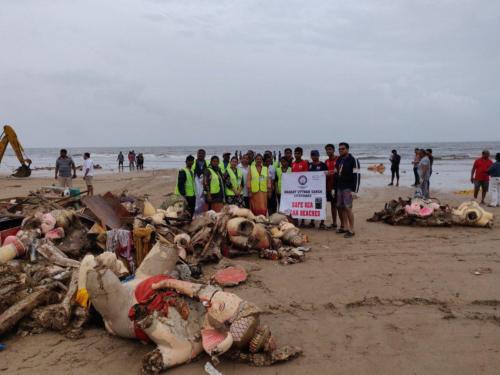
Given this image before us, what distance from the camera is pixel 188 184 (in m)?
8.95

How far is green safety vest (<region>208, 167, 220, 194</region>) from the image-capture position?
874cm

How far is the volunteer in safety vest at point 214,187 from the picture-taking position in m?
8.74

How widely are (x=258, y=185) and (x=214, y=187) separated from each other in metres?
1.02

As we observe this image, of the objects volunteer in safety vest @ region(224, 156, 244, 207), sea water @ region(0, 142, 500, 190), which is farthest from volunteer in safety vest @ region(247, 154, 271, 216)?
sea water @ region(0, 142, 500, 190)

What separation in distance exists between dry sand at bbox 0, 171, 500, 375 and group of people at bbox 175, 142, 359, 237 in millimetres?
1596

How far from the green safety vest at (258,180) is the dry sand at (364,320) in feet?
7.57

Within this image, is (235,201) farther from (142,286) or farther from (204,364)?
(204,364)

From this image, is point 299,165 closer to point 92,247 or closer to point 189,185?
point 189,185

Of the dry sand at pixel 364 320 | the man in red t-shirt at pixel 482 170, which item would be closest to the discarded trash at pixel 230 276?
the dry sand at pixel 364 320

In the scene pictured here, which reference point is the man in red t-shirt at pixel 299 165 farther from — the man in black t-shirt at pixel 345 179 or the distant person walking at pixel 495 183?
the distant person walking at pixel 495 183

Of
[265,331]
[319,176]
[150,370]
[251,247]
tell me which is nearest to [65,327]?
[150,370]

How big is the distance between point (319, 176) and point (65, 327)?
6.27 metres

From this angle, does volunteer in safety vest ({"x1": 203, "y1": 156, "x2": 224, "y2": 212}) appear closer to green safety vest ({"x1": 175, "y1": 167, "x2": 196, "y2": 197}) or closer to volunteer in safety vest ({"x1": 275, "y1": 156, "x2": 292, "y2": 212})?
green safety vest ({"x1": 175, "y1": 167, "x2": 196, "y2": 197})

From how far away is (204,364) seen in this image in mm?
3658
